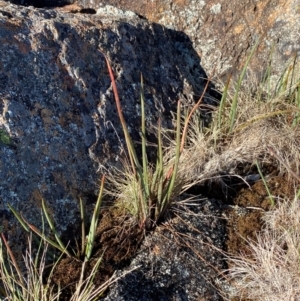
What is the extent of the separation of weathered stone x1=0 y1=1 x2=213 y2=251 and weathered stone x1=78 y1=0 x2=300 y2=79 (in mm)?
209

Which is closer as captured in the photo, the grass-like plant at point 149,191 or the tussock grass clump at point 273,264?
the tussock grass clump at point 273,264

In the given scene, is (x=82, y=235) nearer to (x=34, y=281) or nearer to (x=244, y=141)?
(x=34, y=281)

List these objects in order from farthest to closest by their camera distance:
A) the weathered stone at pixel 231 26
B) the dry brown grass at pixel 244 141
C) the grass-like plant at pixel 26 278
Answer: the weathered stone at pixel 231 26 → the dry brown grass at pixel 244 141 → the grass-like plant at pixel 26 278

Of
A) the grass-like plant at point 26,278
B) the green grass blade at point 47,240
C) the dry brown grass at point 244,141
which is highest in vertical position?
the dry brown grass at point 244,141

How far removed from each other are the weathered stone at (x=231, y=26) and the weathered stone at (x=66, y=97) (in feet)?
0.69

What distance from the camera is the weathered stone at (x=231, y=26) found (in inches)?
107

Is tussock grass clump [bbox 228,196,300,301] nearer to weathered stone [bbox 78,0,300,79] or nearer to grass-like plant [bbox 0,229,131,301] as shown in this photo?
grass-like plant [bbox 0,229,131,301]

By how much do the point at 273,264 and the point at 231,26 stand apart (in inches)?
53.0

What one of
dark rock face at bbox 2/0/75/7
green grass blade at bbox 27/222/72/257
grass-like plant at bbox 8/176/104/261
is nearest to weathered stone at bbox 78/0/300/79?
dark rock face at bbox 2/0/75/7

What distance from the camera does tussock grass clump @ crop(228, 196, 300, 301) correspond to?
184 cm

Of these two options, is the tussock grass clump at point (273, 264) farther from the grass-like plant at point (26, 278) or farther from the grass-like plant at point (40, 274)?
the grass-like plant at point (26, 278)

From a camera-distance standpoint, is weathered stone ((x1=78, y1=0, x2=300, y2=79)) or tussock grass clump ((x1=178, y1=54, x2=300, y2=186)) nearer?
tussock grass clump ((x1=178, y1=54, x2=300, y2=186))

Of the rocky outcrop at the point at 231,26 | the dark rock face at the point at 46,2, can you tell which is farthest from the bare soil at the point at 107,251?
the dark rock face at the point at 46,2

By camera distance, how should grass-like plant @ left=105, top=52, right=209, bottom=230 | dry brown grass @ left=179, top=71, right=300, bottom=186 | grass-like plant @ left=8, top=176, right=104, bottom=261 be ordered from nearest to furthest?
grass-like plant @ left=8, top=176, right=104, bottom=261 < grass-like plant @ left=105, top=52, right=209, bottom=230 < dry brown grass @ left=179, top=71, right=300, bottom=186
